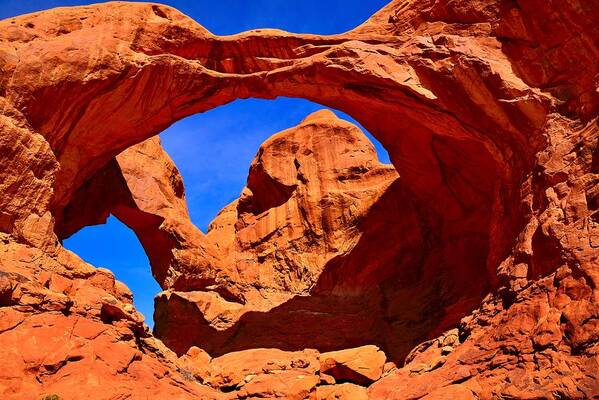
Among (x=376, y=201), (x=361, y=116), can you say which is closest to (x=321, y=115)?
(x=376, y=201)

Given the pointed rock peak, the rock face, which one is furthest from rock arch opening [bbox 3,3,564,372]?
the pointed rock peak

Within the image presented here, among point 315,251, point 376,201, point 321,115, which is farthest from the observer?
point 321,115

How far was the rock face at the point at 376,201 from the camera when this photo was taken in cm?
1364

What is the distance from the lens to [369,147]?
99.2 ft

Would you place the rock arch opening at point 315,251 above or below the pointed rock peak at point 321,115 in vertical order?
below

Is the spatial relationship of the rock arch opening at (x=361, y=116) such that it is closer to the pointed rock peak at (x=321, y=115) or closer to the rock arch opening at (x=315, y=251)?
the rock arch opening at (x=315, y=251)

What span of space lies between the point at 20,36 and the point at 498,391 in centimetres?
Result: 1600

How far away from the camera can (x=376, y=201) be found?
26.6 metres

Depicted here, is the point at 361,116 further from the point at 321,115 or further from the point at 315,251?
the point at 321,115

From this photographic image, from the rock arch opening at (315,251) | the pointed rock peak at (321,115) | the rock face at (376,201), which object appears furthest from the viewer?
the pointed rock peak at (321,115)

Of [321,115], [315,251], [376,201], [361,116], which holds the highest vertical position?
[321,115]

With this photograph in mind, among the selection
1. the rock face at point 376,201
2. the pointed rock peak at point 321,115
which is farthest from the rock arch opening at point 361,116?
the pointed rock peak at point 321,115

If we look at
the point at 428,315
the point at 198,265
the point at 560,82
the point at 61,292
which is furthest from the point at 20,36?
the point at 428,315

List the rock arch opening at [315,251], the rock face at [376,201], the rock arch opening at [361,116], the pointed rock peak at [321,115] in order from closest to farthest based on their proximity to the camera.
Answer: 1. the rock face at [376,201]
2. the rock arch opening at [361,116]
3. the rock arch opening at [315,251]
4. the pointed rock peak at [321,115]
